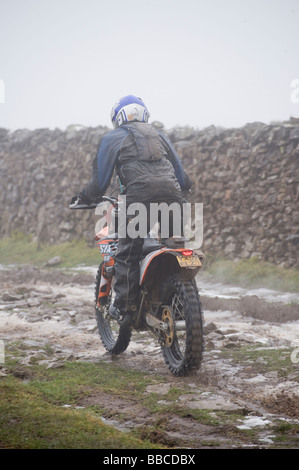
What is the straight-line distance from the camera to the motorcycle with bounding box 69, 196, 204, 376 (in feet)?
18.1

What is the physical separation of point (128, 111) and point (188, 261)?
6.31ft

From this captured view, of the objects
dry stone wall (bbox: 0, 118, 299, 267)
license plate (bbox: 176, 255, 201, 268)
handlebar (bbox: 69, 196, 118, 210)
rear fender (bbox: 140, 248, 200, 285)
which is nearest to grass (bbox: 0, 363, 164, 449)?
rear fender (bbox: 140, 248, 200, 285)

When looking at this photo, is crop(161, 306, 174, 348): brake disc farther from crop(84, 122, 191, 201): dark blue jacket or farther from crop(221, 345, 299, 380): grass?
crop(84, 122, 191, 201): dark blue jacket

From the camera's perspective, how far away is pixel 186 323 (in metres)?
5.52

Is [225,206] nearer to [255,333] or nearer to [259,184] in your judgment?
[259,184]

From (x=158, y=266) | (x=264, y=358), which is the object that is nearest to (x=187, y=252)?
(x=158, y=266)

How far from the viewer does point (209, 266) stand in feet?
51.9

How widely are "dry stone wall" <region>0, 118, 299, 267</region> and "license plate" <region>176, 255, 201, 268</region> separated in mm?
9116

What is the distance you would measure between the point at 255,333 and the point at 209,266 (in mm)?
7976

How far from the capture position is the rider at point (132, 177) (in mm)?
6016

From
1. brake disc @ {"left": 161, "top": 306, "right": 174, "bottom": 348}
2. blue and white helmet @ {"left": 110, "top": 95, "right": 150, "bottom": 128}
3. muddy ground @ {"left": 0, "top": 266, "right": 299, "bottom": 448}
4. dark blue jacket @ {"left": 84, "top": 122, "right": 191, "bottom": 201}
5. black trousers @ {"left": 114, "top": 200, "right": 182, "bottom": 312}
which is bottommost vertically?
Result: muddy ground @ {"left": 0, "top": 266, "right": 299, "bottom": 448}

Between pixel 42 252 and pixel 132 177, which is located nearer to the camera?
pixel 132 177

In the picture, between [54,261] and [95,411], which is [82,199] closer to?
[95,411]

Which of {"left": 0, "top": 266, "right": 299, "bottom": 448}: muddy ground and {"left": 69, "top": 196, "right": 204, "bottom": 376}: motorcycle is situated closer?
{"left": 0, "top": 266, "right": 299, "bottom": 448}: muddy ground
